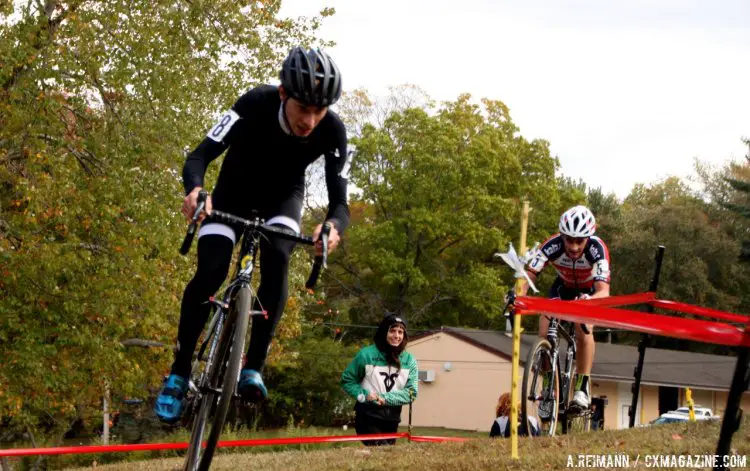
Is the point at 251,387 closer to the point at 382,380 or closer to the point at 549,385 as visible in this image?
the point at 549,385

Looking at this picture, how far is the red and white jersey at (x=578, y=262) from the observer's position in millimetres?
9539

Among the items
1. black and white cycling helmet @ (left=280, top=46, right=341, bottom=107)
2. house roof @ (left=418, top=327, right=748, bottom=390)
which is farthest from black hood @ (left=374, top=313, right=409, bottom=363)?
house roof @ (left=418, top=327, right=748, bottom=390)

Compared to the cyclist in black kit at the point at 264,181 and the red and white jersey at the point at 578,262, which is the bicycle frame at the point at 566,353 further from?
the cyclist in black kit at the point at 264,181

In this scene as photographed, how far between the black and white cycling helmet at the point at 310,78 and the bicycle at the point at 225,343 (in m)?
0.77

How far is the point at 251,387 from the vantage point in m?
5.94

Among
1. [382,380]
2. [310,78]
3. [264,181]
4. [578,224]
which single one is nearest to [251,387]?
[264,181]

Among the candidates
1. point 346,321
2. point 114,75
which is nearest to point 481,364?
point 346,321

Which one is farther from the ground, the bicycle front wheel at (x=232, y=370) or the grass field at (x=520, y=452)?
the bicycle front wheel at (x=232, y=370)

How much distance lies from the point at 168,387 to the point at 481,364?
45.9m

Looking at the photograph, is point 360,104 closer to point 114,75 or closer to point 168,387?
point 114,75

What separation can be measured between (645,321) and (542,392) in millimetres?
3685

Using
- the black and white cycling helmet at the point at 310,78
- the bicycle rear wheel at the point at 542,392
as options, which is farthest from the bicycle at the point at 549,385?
the black and white cycling helmet at the point at 310,78

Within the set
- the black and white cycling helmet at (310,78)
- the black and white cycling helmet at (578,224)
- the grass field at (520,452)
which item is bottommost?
the grass field at (520,452)

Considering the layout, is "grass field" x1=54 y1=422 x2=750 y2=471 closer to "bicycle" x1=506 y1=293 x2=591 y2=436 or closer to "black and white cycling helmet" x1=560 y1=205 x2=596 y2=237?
"bicycle" x1=506 y1=293 x2=591 y2=436
